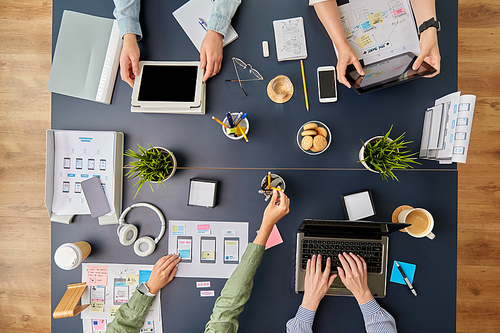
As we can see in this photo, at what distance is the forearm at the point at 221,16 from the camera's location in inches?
45.1

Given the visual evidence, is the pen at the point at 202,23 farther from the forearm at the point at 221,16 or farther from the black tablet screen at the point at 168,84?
the black tablet screen at the point at 168,84

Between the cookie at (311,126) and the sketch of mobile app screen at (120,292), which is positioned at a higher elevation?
the cookie at (311,126)

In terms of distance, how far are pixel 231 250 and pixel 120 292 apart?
589mm

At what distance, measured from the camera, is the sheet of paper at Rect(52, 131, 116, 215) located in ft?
3.88

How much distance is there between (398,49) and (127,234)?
1557mm

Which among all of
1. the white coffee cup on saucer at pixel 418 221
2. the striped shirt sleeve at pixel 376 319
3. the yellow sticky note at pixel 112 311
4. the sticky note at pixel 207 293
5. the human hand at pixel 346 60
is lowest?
the yellow sticky note at pixel 112 311

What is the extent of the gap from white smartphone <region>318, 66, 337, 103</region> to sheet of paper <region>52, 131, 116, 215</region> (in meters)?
1.03

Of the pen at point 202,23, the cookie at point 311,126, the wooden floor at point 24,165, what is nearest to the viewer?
the cookie at point 311,126

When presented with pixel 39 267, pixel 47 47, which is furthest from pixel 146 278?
pixel 47 47

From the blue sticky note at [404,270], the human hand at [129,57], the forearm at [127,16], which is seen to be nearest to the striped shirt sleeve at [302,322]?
the blue sticky note at [404,270]

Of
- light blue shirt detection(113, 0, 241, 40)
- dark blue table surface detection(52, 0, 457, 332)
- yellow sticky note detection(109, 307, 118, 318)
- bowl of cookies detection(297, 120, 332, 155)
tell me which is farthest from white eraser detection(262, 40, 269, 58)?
yellow sticky note detection(109, 307, 118, 318)

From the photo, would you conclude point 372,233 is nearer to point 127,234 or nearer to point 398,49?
point 398,49

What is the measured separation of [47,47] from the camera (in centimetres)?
193

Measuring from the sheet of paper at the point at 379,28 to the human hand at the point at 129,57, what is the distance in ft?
3.29
